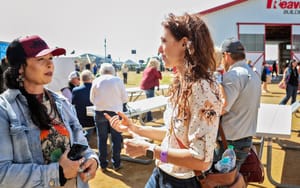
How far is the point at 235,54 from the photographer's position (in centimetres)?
309

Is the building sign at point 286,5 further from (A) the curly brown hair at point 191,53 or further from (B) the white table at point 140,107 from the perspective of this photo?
(A) the curly brown hair at point 191,53

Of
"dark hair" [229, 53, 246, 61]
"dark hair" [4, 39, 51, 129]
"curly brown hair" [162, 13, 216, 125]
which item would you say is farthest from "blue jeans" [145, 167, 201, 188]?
"dark hair" [229, 53, 246, 61]

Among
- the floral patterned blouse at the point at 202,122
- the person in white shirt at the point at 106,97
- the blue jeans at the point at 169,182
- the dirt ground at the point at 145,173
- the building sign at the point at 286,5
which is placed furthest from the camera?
the building sign at the point at 286,5

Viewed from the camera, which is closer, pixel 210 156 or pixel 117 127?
pixel 210 156

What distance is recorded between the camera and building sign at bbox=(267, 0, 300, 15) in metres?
21.2

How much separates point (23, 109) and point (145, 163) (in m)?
4.16

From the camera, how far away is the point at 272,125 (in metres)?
4.58

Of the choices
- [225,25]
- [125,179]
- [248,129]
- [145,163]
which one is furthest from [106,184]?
[225,25]

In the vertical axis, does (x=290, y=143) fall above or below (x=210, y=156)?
below

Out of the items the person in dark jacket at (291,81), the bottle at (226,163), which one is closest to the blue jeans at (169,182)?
the bottle at (226,163)

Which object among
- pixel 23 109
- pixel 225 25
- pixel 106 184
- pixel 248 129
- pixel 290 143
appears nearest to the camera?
pixel 23 109

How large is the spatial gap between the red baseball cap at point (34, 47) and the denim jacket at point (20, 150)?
0.75 feet

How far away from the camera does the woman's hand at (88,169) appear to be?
5.89 feet

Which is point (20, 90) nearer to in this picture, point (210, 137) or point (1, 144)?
point (1, 144)
